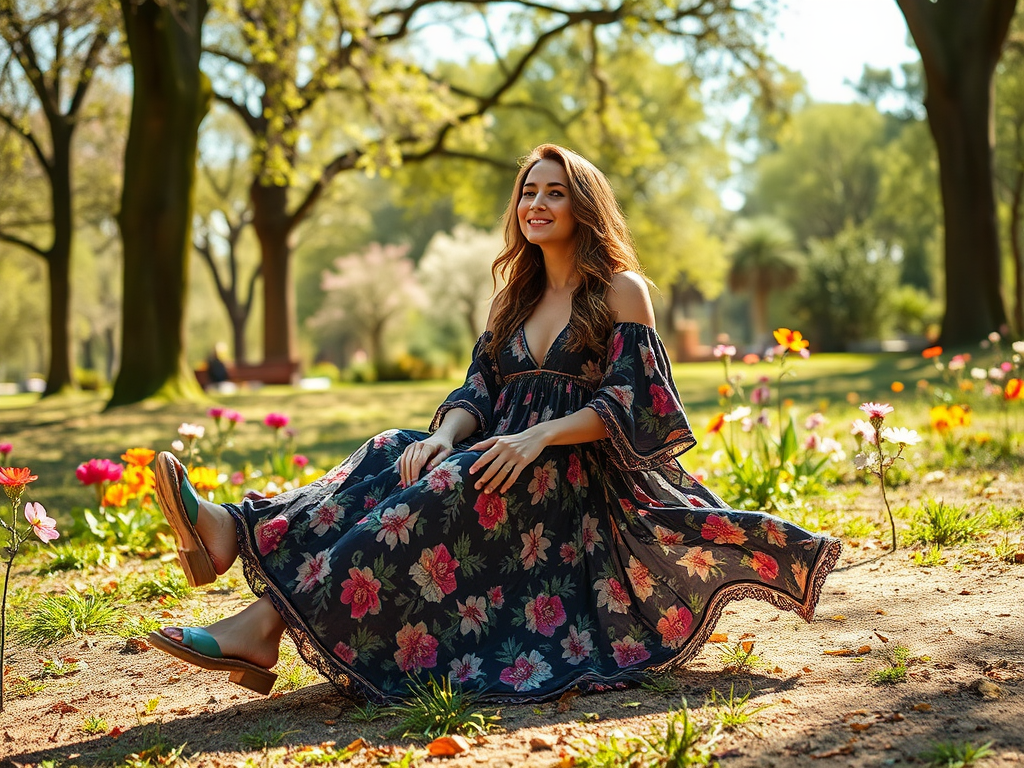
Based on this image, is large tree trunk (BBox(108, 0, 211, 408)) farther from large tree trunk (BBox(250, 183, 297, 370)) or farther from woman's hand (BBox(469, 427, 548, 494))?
woman's hand (BBox(469, 427, 548, 494))

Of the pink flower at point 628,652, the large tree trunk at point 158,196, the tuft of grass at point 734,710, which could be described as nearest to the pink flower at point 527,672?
the pink flower at point 628,652

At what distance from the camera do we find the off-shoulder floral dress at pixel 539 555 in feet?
8.87

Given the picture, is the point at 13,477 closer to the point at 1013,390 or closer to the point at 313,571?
the point at 313,571

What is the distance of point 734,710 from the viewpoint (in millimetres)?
2486

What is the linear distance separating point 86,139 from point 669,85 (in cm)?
1399

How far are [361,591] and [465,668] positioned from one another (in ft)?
1.30

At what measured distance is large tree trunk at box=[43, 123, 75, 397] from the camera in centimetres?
1781

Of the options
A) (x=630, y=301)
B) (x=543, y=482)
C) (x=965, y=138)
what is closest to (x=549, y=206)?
(x=630, y=301)

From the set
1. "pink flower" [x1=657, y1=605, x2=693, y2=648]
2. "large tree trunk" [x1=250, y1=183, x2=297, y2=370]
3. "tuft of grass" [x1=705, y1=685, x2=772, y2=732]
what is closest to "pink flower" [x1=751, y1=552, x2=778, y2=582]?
"pink flower" [x1=657, y1=605, x2=693, y2=648]

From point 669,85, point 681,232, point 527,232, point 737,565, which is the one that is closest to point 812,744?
point 737,565

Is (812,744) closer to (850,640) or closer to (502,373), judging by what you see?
(850,640)

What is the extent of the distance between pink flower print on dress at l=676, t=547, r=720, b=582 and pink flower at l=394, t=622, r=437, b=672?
2.74 ft

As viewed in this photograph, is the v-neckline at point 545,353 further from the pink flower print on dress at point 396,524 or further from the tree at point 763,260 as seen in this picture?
the tree at point 763,260

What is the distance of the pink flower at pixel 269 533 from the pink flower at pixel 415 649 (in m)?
0.45
